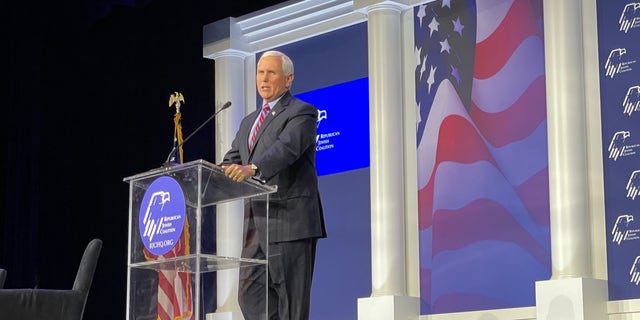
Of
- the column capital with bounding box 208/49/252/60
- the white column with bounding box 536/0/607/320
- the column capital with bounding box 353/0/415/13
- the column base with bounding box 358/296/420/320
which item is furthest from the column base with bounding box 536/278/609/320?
the column capital with bounding box 208/49/252/60

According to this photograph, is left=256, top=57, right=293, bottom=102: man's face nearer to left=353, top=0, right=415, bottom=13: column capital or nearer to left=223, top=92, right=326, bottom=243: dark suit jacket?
left=223, top=92, right=326, bottom=243: dark suit jacket

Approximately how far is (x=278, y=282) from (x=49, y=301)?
102 cm

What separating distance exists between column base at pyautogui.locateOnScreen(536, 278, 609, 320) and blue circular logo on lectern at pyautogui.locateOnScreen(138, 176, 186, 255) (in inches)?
83.1

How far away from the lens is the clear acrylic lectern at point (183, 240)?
11.6 feet

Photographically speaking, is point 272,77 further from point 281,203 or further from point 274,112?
point 281,203

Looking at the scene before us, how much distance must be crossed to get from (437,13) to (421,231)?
1265 millimetres

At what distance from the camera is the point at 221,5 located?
7203mm

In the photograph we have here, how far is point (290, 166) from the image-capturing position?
3867 millimetres

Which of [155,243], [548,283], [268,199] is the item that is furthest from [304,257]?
[548,283]

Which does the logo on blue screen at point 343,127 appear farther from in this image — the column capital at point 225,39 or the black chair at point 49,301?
the black chair at point 49,301

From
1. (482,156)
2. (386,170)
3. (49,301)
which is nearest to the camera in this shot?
(49,301)

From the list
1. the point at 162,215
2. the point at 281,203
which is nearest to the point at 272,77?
the point at 281,203

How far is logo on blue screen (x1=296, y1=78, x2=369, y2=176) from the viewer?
6285mm

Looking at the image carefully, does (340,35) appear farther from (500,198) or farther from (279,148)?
(279,148)
